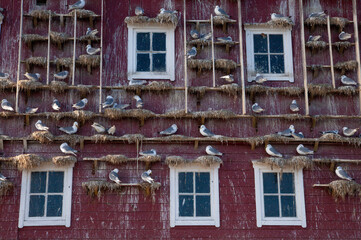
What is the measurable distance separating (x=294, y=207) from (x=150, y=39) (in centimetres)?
531

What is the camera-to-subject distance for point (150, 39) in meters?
16.6

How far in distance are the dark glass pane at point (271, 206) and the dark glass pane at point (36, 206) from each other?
4935 mm

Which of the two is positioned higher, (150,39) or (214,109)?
(150,39)

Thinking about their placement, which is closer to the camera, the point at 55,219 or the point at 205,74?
the point at 55,219

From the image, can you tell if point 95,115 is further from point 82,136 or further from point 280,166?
point 280,166

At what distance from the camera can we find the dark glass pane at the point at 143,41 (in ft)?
54.3

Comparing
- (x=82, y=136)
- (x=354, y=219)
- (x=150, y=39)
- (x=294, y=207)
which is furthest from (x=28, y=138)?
(x=354, y=219)

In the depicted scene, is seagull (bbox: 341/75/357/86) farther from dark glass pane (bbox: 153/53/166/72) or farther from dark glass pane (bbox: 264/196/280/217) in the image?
dark glass pane (bbox: 153/53/166/72)

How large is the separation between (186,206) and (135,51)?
13.2 feet

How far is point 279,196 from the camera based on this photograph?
601 inches

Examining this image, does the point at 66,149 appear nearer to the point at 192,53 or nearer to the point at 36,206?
the point at 36,206

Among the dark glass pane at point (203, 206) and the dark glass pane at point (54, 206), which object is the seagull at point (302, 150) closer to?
the dark glass pane at point (203, 206)

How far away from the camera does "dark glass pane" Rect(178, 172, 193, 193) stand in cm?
1520

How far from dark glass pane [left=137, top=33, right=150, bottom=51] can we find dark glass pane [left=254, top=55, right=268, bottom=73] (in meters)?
2.66
